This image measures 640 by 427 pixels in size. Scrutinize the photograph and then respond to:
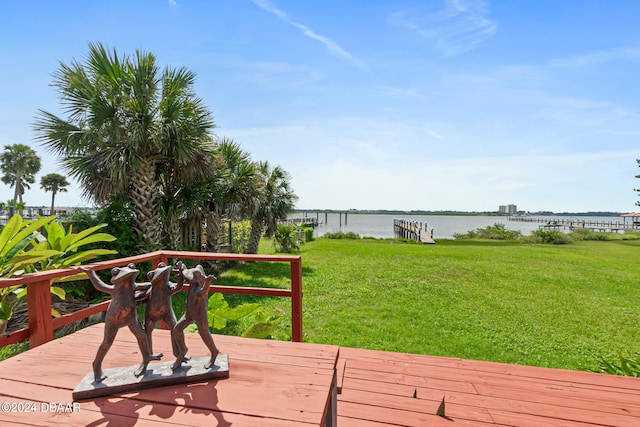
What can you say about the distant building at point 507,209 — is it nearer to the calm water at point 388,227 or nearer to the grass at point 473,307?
the calm water at point 388,227

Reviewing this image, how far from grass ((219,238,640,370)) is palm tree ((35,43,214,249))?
2839 millimetres

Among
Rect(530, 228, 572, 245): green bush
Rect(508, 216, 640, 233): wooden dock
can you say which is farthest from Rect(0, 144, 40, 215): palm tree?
Rect(508, 216, 640, 233): wooden dock

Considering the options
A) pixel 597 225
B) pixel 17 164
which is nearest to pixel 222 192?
pixel 17 164

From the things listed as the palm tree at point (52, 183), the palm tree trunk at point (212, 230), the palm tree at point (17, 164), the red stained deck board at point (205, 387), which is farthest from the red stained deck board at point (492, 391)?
the palm tree at point (52, 183)

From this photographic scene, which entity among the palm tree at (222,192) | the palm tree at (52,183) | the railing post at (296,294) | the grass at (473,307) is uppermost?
the palm tree at (52,183)

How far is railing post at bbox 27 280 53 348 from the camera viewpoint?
188cm

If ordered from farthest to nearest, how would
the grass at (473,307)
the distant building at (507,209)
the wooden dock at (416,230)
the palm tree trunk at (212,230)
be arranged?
the distant building at (507,209) → the wooden dock at (416,230) → the palm tree trunk at (212,230) → the grass at (473,307)

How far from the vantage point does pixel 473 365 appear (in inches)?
98.9

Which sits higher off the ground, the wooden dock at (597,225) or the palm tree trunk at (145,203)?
the palm tree trunk at (145,203)

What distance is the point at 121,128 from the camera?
5.36 metres

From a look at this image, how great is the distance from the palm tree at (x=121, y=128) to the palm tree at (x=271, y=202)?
12.9 ft

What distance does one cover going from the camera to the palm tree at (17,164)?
3047 cm

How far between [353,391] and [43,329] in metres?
2.03

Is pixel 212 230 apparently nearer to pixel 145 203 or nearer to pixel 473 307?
pixel 145 203
